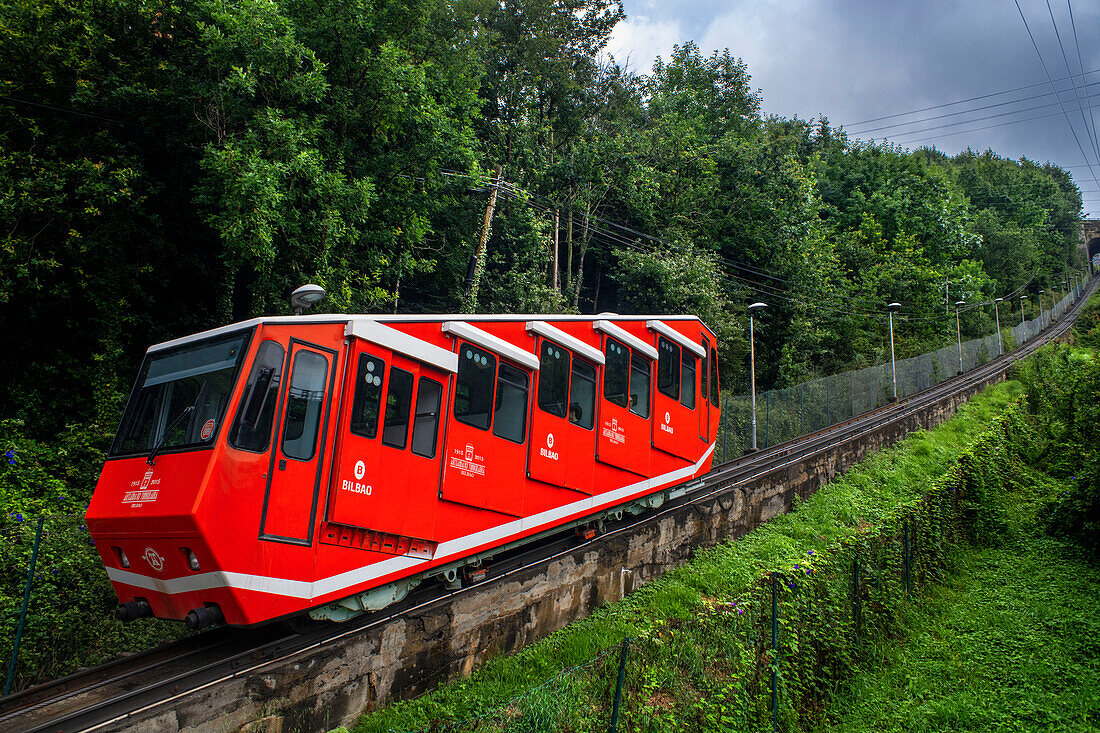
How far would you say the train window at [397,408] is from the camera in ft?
26.9

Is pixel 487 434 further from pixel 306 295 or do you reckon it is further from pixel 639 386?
pixel 639 386

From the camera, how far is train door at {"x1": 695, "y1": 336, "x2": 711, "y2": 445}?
15656mm

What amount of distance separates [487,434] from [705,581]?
5930 mm

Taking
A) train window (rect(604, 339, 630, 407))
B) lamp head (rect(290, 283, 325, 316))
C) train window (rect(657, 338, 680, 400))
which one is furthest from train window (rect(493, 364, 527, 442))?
train window (rect(657, 338, 680, 400))

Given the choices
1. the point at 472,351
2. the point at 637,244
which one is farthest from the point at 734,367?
the point at 472,351

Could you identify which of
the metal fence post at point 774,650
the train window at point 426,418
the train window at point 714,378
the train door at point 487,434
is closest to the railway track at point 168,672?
the train door at point 487,434

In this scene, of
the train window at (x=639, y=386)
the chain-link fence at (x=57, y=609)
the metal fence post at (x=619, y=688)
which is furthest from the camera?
the train window at (x=639, y=386)

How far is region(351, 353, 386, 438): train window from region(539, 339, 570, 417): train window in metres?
3.34

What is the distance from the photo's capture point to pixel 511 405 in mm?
10211

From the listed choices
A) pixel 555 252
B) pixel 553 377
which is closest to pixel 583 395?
pixel 553 377

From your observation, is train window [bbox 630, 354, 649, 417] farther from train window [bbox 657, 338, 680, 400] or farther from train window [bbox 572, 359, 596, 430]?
train window [bbox 572, 359, 596, 430]

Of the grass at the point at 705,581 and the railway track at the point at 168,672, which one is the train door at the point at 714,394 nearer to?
the grass at the point at 705,581

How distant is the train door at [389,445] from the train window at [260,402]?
2.82 ft

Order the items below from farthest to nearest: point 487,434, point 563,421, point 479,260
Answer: point 479,260, point 563,421, point 487,434
